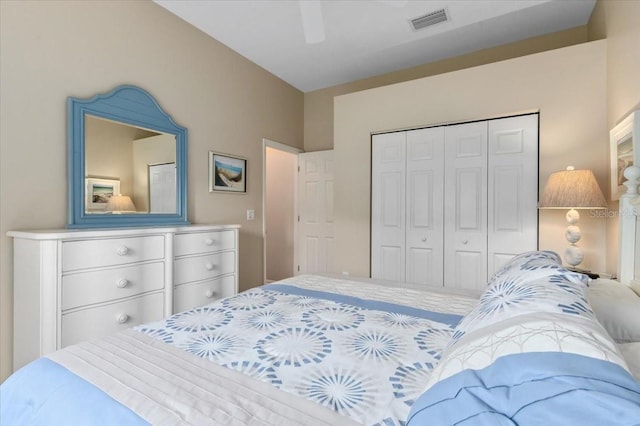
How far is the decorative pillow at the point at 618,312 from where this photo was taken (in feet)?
3.22

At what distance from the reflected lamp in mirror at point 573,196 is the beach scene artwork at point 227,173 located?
288 centimetres

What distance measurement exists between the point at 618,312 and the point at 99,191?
297cm

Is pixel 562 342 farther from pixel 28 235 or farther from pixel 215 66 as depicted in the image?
pixel 215 66

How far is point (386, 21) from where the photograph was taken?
2.88 meters

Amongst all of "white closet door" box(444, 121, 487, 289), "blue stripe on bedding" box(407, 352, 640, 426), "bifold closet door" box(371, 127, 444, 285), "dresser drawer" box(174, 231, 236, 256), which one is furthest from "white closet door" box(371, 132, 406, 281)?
"blue stripe on bedding" box(407, 352, 640, 426)

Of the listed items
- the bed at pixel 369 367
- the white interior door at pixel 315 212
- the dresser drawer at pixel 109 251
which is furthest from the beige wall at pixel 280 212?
the bed at pixel 369 367

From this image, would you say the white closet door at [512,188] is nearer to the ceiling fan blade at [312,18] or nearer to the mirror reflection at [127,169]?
the ceiling fan blade at [312,18]

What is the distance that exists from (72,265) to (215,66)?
7.88 ft

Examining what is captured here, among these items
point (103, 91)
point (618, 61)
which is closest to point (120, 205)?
point (103, 91)

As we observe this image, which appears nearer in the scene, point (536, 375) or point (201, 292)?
point (536, 375)

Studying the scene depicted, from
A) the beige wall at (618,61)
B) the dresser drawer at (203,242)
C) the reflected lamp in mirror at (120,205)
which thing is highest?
the beige wall at (618,61)

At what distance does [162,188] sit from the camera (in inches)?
107

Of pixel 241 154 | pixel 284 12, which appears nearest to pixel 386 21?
pixel 284 12

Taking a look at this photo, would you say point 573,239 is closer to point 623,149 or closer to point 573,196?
point 573,196
